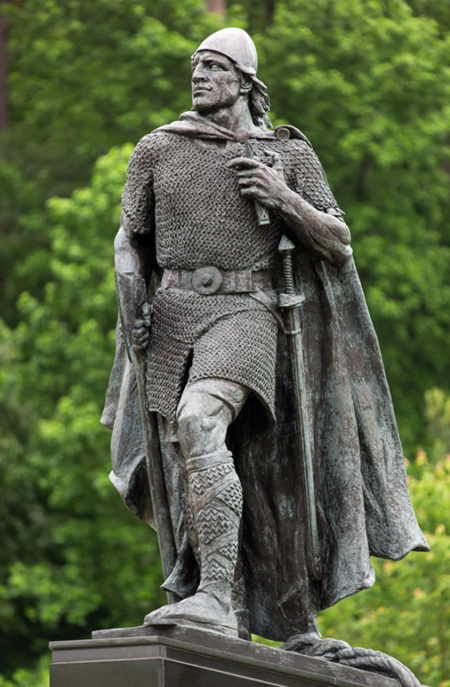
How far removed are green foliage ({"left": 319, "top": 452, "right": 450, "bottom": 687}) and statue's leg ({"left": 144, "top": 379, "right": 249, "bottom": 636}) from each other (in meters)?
7.62

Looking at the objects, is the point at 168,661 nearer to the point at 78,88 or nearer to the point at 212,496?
the point at 212,496

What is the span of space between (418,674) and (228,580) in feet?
25.7

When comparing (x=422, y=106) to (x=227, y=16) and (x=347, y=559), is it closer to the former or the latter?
(x=227, y=16)

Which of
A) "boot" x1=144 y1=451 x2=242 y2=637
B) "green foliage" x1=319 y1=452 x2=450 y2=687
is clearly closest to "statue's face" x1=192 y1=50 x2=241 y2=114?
"boot" x1=144 y1=451 x2=242 y2=637

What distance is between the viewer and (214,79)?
8.05 meters

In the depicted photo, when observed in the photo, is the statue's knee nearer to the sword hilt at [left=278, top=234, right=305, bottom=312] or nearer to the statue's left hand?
the sword hilt at [left=278, top=234, right=305, bottom=312]

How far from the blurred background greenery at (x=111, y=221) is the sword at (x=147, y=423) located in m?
10.3

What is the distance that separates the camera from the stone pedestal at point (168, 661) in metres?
6.97

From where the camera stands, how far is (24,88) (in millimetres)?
27797

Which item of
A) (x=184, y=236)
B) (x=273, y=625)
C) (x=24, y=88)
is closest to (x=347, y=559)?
(x=273, y=625)

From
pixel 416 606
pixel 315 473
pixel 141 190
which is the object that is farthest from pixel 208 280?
pixel 416 606

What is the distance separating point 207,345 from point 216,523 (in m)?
0.85

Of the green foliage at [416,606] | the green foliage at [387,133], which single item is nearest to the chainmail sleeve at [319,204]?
the green foliage at [416,606]

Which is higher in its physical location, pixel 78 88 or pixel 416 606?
pixel 416 606
